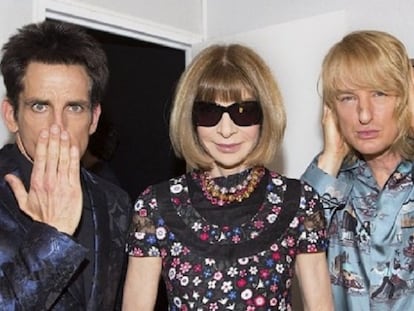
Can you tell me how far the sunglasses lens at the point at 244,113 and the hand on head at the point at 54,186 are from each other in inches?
14.7

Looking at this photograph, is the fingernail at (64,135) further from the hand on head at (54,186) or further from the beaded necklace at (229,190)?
the beaded necklace at (229,190)

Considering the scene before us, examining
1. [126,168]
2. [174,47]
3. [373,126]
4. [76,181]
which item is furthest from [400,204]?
[126,168]

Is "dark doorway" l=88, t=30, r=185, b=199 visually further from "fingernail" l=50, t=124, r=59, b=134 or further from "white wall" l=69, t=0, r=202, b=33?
"fingernail" l=50, t=124, r=59, b=134

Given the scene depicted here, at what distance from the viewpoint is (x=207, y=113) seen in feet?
4.73

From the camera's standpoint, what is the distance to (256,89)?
146cm

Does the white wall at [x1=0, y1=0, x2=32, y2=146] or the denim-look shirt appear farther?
the white wall at [x1=0, y1=0, x2=32, y2=146]

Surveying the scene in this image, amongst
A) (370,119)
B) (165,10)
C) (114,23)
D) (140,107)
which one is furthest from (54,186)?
(140,107)

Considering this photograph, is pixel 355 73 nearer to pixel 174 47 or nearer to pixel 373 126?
pixel 373 126

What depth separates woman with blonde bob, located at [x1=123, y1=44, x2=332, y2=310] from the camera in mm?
1401

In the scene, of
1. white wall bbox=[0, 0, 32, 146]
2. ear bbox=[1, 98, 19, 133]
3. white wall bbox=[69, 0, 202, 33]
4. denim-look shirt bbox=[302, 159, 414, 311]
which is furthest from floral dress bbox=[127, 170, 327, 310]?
white wall bbox=[69, 0, 202, 33]

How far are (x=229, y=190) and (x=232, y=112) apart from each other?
19cm

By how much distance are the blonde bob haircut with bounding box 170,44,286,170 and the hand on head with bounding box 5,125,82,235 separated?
0.96ft

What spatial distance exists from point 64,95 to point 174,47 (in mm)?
1196

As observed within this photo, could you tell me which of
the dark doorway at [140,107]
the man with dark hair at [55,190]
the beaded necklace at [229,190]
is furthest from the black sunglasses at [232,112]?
the dark doorway at [140,107]
